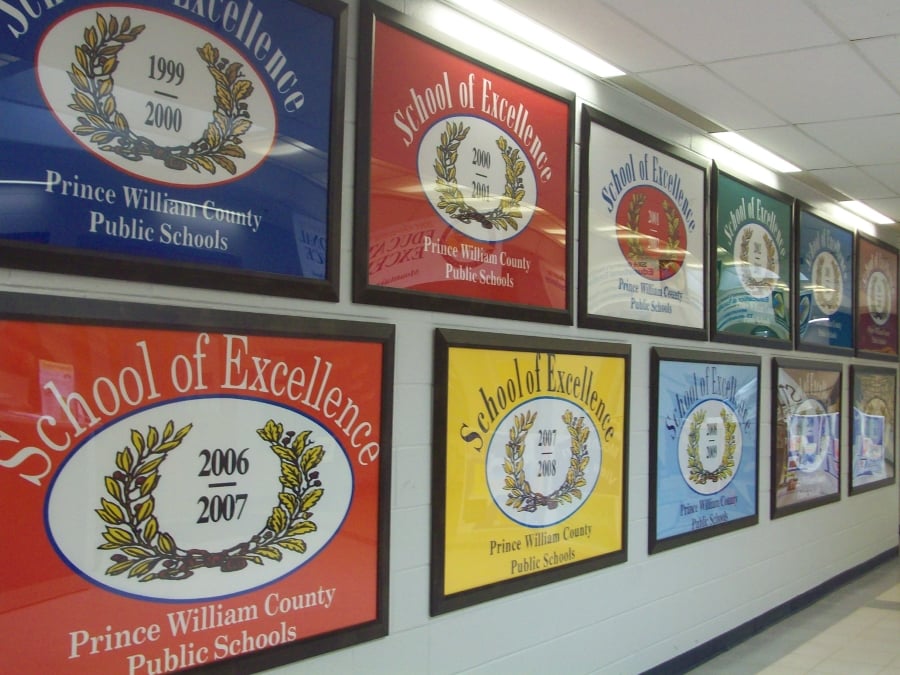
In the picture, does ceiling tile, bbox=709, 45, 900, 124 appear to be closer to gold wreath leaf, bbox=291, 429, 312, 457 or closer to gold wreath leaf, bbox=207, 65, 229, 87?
gold wreath leaf, bbox=207, 65, 229, 87

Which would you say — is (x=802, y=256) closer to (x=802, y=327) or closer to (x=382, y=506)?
(x=802, y=327)

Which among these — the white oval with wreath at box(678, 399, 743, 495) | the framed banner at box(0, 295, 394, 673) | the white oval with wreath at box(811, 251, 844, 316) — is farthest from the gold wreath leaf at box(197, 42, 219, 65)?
the white oval with wreath at box(811, 251, 844, 316)

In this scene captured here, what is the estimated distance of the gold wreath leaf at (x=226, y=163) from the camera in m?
2.14

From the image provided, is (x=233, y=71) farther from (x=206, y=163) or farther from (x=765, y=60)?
(x=765, y=60)

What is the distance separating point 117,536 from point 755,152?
4.00m

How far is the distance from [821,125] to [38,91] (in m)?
3.63

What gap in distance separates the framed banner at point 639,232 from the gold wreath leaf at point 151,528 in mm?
1933

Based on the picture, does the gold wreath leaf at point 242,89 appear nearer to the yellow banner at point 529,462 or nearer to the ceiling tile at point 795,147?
the yellow banner at point 529,462

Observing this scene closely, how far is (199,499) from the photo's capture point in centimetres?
208

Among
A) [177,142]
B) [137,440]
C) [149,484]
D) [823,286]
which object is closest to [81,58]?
[177,142]

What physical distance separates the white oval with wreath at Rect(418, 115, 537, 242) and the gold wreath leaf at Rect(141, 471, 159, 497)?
1.24 metres

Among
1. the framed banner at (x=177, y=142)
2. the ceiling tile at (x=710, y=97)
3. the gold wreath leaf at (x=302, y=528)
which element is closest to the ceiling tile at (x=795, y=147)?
the ceiling tile at (x=710, y=97)

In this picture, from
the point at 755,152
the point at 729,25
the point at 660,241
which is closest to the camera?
the point at 729,25

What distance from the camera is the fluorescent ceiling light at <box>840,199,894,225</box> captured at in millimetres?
6016
